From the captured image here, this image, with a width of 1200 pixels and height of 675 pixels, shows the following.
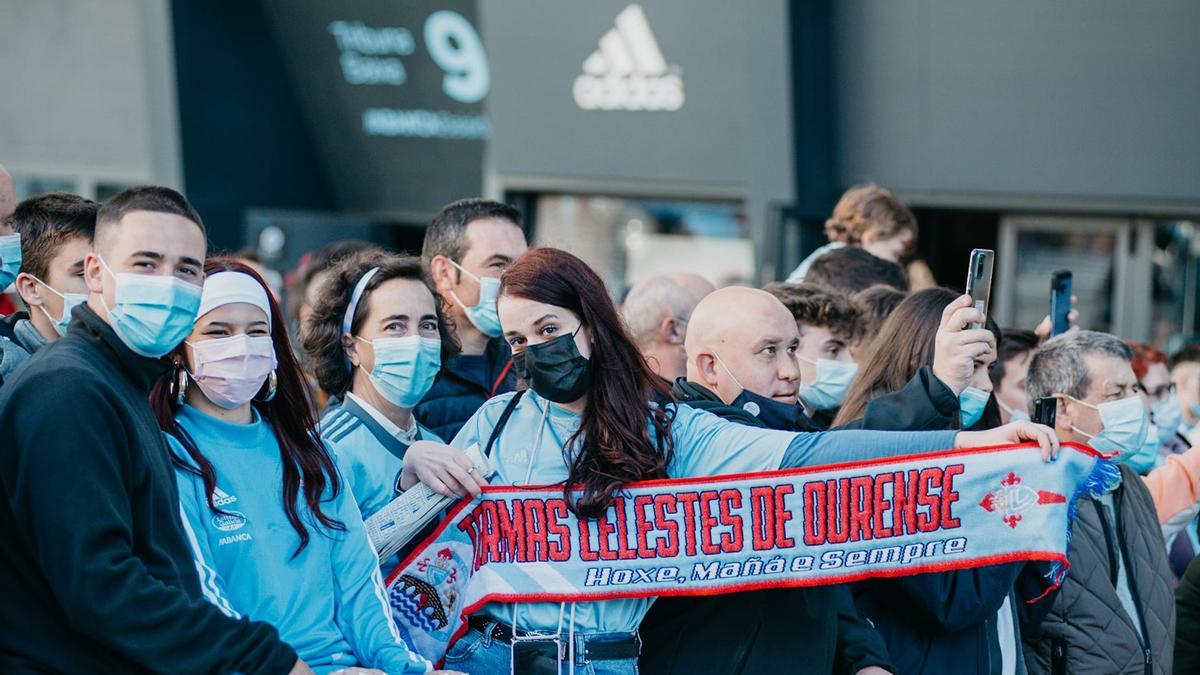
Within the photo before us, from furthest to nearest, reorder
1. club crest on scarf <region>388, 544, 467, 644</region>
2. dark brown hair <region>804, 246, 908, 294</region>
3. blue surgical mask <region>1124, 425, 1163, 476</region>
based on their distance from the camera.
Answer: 1. dark brown hair <region>804, 246, 908, 294</region>
2. blue surgical mask <region>1124, 425, 1163, 476</region>
3. club crest on scarf <region>388, 544, 467, 644</region>

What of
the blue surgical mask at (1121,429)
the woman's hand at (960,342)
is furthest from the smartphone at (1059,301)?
the woman's hand at (960,342)

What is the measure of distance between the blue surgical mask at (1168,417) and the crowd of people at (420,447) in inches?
49.0

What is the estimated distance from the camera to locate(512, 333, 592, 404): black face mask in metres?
3.11

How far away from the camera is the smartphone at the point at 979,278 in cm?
299

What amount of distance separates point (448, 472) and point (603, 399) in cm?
40

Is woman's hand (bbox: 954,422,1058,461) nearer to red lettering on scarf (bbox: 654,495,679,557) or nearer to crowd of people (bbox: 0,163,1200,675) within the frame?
crowd of people (bbox: 0,163,1200,675)

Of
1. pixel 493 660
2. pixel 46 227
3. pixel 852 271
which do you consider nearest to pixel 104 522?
pixel 493 660

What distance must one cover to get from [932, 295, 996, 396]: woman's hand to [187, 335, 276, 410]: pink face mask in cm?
152

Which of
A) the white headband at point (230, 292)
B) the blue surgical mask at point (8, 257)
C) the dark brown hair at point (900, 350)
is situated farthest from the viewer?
the dark brown hair at point (900, 350)

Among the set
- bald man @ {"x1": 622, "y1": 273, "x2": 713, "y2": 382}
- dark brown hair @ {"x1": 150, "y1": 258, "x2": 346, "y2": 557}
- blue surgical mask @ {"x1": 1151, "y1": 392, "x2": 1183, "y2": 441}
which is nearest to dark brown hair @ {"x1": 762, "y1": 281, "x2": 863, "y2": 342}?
bald man @ {"x1": 622, "y1": 273, "x2": 713, "y2": 382}

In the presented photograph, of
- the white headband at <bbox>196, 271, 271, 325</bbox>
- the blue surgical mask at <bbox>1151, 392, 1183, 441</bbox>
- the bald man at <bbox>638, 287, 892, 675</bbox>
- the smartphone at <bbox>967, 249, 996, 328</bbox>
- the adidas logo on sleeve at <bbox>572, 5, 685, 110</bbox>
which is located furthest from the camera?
the adidas logo on sleeve at <bbox>572, 5, 685, 110</bbox>

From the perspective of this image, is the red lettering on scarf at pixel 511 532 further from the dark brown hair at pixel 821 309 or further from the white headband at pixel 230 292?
the dark brown hair at pixel 821 309

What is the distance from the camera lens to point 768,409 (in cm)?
347

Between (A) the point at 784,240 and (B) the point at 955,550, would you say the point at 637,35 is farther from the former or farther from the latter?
(B) the point at 955,550
